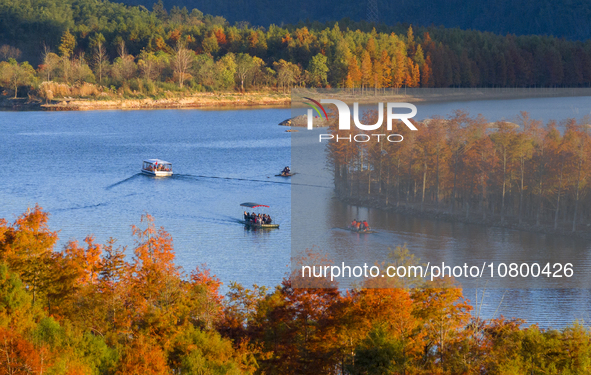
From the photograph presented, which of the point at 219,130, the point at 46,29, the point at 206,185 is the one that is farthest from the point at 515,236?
the point at 46,29

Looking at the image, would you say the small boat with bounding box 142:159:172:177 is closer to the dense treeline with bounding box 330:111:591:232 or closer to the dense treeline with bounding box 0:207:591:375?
the dense treeline with bounding box 330:111:591:232

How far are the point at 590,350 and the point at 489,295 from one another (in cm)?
832

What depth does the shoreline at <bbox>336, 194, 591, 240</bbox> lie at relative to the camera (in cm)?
3006

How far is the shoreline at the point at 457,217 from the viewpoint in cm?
3006

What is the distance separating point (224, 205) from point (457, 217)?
12.2 m

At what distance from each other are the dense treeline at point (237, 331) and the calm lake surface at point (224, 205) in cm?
541

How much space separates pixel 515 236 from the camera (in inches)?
1184

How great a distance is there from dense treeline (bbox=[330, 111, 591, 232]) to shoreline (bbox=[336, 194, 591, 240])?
0.77 ft

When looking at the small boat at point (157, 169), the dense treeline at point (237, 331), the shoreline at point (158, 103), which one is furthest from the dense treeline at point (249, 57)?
the dense treeline at point (237, 331)

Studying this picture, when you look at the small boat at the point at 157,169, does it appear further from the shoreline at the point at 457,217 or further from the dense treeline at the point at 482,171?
the shoreline at the point at 457,217

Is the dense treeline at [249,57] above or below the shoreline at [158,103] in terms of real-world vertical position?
above

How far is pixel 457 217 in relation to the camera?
32812 millimetres

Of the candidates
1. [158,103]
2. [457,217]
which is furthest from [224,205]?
[158,103]

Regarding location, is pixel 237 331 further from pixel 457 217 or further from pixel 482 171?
pixel 482 171
